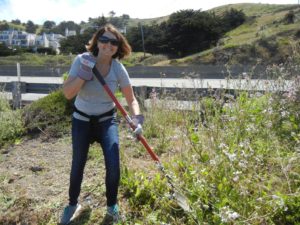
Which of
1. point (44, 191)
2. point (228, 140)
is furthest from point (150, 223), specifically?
point (44, 191)

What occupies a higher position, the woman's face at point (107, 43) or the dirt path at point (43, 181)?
the woman's face at point (107, 43)

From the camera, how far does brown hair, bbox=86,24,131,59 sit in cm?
421

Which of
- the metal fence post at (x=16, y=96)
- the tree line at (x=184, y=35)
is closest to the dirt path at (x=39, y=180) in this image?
the metal fence post at (x=16, y=96)

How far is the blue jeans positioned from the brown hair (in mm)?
632

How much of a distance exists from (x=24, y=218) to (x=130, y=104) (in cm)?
159

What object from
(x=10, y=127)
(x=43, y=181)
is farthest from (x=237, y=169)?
(x=10, y=127)

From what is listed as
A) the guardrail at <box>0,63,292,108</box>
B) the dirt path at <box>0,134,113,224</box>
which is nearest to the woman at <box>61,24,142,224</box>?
the dirt path at <box>0,134,113,224</box>

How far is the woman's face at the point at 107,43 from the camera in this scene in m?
4.10

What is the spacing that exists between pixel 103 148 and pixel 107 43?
94 centimetres

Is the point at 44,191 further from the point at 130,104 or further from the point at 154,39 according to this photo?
the point at 154,39

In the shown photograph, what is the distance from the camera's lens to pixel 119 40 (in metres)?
4.26

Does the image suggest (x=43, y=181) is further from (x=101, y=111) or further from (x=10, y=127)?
(x=10, y=127)

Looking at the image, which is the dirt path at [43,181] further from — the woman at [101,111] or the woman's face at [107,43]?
the woman's face at [107,43]

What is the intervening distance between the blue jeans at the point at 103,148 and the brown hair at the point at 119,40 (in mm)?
632
